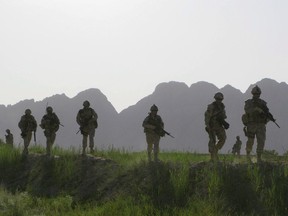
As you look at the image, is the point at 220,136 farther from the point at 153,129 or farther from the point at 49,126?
the point at 49,126

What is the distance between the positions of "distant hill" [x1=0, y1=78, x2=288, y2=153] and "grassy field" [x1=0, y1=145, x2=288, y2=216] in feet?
453

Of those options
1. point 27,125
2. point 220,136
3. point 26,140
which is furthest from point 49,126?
point 220,136

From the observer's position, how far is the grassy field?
9.38 meters

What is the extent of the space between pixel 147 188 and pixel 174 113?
172259mm

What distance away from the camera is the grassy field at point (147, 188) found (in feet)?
30.8

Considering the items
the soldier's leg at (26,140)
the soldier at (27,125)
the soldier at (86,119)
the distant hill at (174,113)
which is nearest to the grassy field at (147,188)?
the soldier at (86,119)

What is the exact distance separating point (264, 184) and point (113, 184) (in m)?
4.42

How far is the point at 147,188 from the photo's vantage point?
36.0 feet

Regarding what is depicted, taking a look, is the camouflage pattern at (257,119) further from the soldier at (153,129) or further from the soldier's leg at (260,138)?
the soldier at (153,129)

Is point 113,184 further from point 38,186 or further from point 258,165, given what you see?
point 258,165

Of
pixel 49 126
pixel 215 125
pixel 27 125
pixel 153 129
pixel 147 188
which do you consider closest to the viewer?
pixel 147 188

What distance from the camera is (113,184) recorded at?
12477 millimetres

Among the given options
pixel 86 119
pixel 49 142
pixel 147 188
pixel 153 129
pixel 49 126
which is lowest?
pixel 147 188

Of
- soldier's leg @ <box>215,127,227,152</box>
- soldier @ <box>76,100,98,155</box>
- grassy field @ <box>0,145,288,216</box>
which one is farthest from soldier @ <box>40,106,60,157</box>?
soldier's leg @ <box>215,127,227,152</box>
